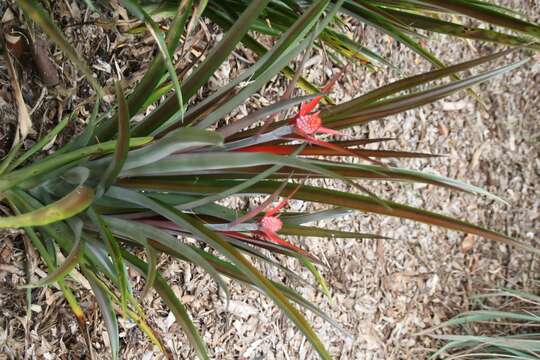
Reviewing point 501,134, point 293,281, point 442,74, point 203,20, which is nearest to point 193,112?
point 442,74

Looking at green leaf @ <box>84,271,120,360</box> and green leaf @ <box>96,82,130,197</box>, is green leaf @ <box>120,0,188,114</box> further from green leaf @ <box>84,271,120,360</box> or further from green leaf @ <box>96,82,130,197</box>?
green leaf @ <box>84,271,120,360</box>

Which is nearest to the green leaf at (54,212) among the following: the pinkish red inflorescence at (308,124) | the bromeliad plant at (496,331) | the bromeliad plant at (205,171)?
the bromeliad plant at (205,171)

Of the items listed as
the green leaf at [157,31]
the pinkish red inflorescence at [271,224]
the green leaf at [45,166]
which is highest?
the green leaf at [157,31]

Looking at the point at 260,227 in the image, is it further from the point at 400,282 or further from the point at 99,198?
the point at 400,282

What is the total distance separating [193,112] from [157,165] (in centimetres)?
11

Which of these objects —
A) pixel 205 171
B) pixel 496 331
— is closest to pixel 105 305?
pixel 205 171

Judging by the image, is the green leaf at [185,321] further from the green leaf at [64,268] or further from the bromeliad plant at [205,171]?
the green leaf at [64,268]

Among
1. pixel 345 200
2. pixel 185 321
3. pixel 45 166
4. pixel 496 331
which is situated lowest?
pixel 185 321

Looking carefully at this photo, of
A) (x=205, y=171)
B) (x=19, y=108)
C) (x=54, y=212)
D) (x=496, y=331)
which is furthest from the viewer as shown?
(x=496, y=331)

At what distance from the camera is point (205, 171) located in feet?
2.44

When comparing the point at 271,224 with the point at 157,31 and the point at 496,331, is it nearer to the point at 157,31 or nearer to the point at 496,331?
the point at 157,31

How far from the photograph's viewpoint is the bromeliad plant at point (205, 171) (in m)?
0.66

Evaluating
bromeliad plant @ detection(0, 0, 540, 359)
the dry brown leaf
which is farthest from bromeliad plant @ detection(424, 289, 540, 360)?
the dry brown leaf

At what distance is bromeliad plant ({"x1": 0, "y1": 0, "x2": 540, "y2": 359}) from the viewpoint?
0.66 metres
